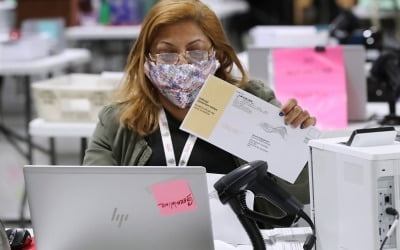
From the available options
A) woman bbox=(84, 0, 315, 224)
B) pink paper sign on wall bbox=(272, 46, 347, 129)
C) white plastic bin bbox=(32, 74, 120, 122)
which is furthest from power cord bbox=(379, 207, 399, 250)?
white plastic bin bbox=(32, 74, 120, 122)

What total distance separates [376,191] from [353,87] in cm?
174

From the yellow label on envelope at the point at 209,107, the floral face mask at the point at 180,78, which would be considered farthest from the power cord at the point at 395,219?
the floral face mask at the point at 180,78

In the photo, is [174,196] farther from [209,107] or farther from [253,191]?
[209,107]

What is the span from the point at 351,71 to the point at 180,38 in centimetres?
110

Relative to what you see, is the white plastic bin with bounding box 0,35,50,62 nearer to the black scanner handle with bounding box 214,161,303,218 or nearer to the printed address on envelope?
the printed address on envelope

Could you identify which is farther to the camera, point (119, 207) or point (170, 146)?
point (170, 146)

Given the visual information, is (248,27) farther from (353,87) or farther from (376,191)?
(376,191)

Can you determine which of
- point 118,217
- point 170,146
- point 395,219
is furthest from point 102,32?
point 395,219

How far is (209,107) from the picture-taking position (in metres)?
2.24

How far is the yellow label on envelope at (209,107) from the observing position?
2221mm

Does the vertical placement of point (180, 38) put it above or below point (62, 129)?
above

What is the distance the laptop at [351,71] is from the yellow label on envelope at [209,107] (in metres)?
1.16

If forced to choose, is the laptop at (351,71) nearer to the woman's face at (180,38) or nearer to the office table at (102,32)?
the woman's face at (180,38)

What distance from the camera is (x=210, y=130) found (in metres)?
2.25
